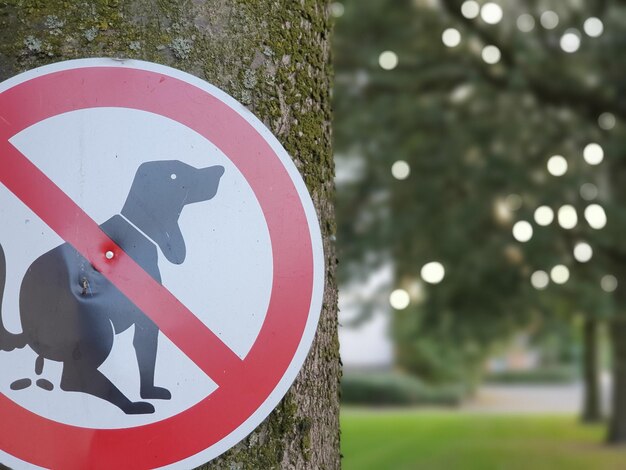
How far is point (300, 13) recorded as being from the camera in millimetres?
1341

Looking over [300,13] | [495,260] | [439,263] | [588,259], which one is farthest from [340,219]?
[300,13]

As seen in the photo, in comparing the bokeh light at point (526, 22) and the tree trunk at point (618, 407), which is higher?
the bokeh light at point (526, 22)

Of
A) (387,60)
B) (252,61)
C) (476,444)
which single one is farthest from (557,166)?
(252,61)

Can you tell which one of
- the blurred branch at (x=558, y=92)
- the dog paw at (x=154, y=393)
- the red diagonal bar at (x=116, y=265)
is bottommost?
the dog paw at (x=154, y=393)

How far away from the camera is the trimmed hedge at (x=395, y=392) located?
21047mm

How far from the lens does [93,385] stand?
108cm

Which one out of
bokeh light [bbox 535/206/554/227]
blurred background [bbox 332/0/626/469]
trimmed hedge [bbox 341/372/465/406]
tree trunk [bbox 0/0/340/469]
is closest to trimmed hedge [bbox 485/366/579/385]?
trimmed hedge [bbox 341/372/465/406]

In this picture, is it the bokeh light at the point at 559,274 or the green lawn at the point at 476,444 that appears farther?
the green lawn at the point at 476,444

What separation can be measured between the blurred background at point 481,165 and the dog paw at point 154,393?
20.1 ft

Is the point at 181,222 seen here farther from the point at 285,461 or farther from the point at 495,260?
the point at 495,260

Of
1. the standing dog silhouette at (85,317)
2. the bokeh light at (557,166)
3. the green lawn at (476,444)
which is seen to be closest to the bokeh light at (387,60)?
the bokeh light at (557,166)

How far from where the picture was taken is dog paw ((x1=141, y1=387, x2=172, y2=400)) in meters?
1.08

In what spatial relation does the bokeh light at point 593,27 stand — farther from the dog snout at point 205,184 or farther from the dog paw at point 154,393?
the dog paw at point 154,393

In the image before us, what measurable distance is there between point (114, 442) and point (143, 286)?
212 mm
